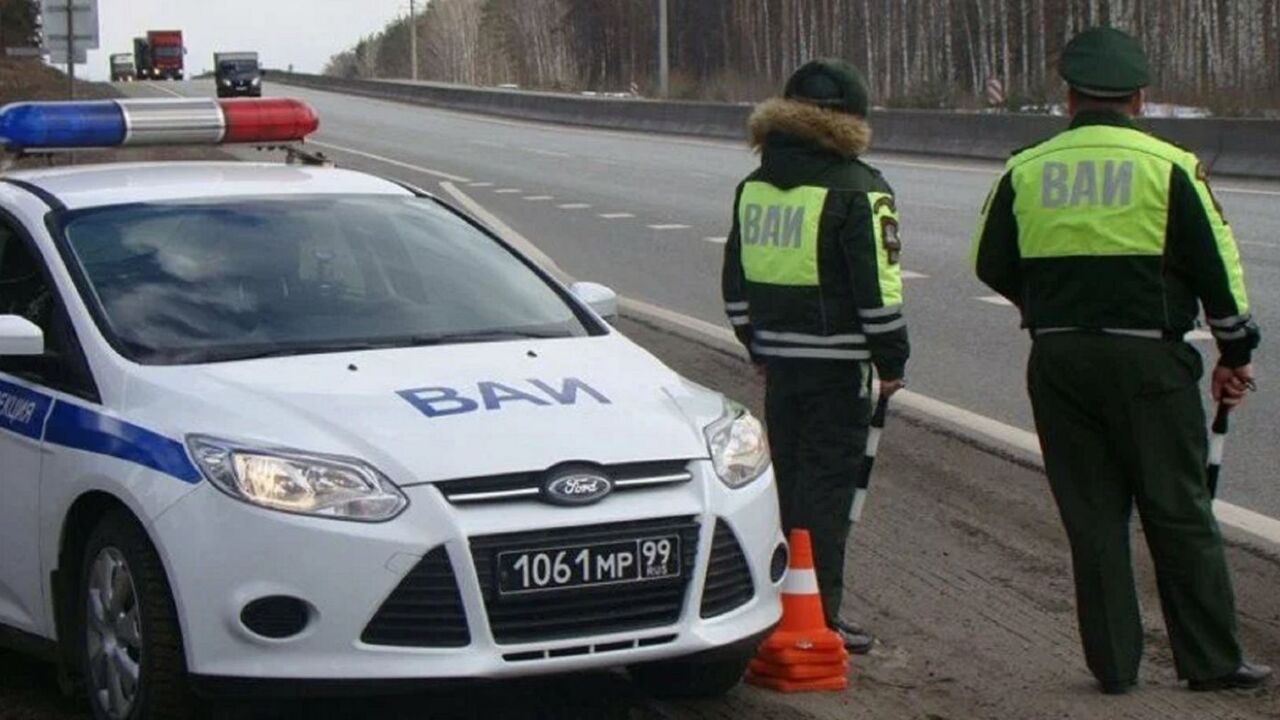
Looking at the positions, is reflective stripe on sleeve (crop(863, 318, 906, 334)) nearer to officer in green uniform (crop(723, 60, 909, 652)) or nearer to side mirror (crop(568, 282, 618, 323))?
officer in green uniform (crop(723, 60, 909, 652))

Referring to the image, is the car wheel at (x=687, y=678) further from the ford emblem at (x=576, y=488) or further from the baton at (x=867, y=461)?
the baton at (x=867, y=461)

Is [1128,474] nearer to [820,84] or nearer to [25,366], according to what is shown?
[820,84]

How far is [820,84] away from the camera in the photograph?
6.75m

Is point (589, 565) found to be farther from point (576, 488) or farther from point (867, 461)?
point (867, 461)

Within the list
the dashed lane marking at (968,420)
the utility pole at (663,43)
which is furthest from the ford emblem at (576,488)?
the utility pole at (663,43)

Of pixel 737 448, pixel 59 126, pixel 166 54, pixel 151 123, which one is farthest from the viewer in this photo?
pixel 166 54

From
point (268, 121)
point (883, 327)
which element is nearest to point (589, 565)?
point (883, 327)

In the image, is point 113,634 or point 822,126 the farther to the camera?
point 822,126

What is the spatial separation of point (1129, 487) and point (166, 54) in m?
109

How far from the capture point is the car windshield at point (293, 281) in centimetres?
629

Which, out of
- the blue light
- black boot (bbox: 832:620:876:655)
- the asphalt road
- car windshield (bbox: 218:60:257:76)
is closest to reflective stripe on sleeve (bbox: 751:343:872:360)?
black boot (bbox: 832:620:876:655)

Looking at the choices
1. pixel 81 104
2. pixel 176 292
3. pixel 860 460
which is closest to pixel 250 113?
pixel 81 104

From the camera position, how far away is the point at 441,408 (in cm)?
569

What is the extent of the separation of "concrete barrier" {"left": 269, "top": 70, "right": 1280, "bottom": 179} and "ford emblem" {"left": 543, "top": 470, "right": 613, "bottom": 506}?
23866 mm
